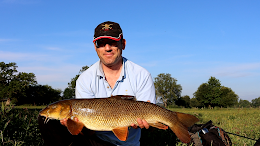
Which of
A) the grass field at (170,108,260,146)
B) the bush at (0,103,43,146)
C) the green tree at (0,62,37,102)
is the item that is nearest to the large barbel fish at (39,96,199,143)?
the bush at (0,103,43,146)

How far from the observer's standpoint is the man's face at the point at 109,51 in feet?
15.0

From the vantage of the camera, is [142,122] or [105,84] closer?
[142,122]

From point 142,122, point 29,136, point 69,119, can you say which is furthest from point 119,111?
point 29,136

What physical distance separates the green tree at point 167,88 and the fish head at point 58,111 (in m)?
106

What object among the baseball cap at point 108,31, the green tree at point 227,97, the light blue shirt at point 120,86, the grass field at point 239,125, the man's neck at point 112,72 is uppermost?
the green tree at point 227,97

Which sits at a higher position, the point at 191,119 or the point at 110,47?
the point at 110,47

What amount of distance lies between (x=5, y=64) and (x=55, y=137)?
86.4 metres

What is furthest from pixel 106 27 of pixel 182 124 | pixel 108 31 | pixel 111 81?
pixel 182 124

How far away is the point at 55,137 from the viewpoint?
4.12 metres

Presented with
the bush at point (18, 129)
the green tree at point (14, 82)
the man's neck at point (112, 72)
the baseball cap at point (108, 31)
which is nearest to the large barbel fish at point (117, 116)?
the man's neck at point (112, 72)

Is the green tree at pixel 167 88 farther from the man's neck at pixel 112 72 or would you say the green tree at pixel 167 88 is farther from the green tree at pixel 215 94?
the man's neck at pixel 112 72

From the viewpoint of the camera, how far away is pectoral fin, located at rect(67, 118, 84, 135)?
3.64 meters

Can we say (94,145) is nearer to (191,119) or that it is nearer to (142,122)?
(142,122)

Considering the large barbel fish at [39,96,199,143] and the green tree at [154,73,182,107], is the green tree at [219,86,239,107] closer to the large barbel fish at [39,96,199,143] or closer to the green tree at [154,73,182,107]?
the green tree at [154,73,182,107]
